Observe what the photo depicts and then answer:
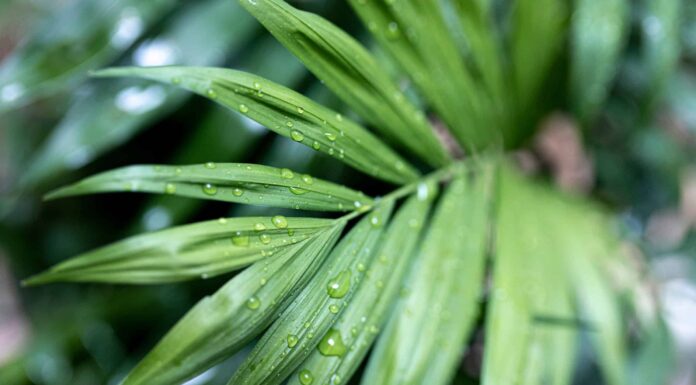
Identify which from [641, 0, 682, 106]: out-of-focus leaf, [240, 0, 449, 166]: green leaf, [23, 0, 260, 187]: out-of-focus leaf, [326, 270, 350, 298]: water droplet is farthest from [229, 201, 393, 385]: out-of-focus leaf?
[641, 0, 682, 106]: out-of-focus leaf

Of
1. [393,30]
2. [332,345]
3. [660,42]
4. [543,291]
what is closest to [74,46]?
[393,30]

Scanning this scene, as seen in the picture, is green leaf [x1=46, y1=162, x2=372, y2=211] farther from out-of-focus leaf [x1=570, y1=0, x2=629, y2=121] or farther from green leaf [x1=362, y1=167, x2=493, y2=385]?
out-of-focus leaf [x1=570, y1=0, x2=629, y2=121]

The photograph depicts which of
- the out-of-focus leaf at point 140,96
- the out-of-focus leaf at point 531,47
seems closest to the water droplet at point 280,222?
the out-of-focus leaf at point 140,96

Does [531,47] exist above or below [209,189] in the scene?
above

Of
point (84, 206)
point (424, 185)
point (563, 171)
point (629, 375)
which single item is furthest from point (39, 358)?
point (563, 171)

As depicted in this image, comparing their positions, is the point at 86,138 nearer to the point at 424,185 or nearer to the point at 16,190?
the point at 16,190

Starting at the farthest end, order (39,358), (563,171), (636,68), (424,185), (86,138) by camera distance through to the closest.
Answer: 1. (563,171)
2. (636,68)
3. (39,358)
4. (86,138)
5. (424,185)

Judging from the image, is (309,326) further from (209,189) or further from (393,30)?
(393,30)
